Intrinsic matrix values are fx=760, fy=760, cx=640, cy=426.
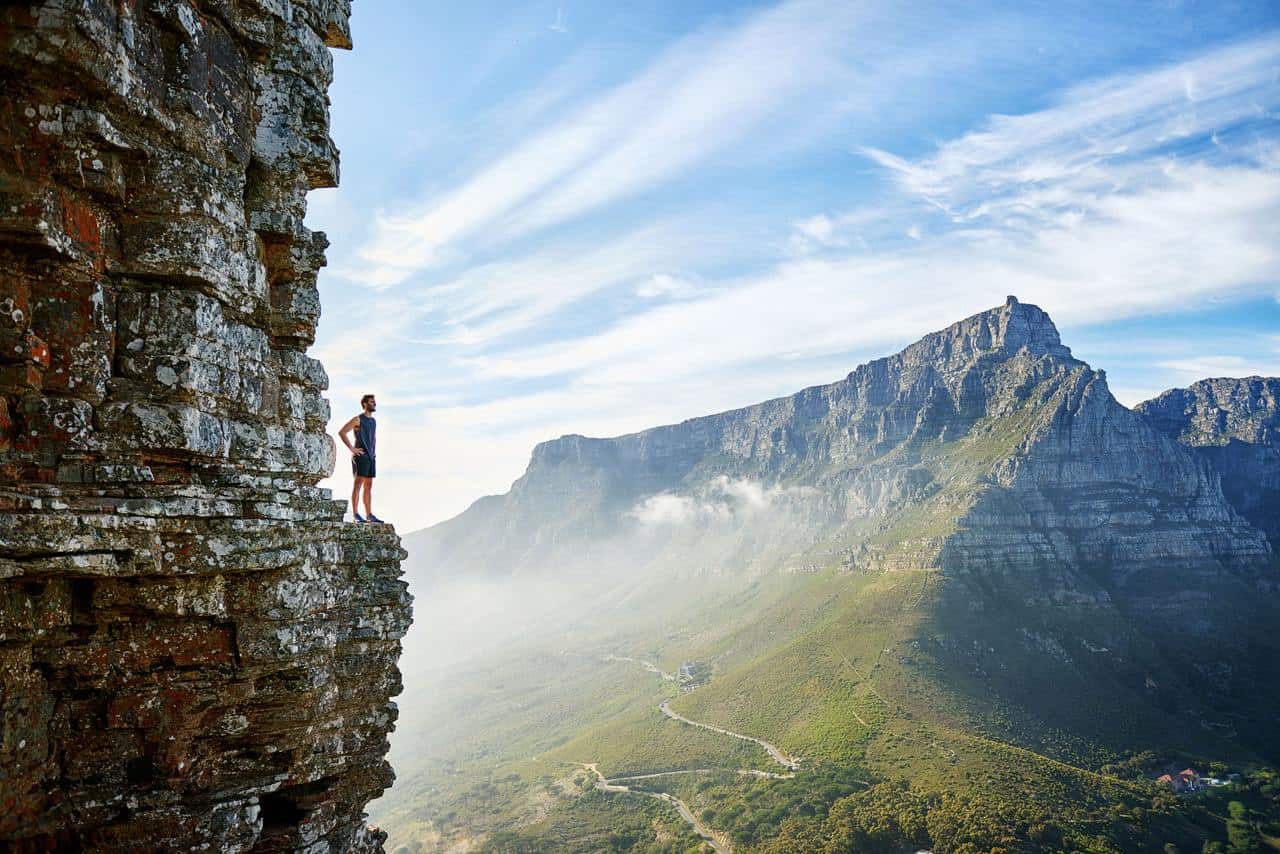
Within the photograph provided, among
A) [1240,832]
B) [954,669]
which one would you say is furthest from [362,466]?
[954,669]

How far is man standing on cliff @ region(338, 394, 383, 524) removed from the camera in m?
14.7

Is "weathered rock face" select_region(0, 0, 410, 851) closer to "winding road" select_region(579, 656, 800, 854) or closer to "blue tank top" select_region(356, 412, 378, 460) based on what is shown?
"blue tank top" select_region(356, 412, 378, 460)

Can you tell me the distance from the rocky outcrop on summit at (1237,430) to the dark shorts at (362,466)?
195m

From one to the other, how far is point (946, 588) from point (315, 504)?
11643 cm

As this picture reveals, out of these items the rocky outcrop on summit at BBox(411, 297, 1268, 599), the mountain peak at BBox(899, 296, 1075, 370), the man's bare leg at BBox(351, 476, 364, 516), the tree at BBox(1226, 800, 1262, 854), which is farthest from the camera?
the mountain peak at BBox(899, 296, 1075, 370)

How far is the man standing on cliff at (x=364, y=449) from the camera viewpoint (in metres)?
14.7

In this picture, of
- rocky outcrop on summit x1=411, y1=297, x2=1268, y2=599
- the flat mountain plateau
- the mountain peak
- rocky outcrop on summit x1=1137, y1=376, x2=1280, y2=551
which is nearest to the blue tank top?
the flat mountain plateau

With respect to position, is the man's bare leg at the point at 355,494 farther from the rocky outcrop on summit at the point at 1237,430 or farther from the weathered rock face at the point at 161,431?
the rocky outcrop on summit at the point at 1237,430

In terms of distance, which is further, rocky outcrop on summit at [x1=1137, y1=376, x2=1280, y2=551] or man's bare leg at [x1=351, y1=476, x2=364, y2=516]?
rocky outcrop on summit at [x1=1137, y1=376, x2=1280, y2=551]

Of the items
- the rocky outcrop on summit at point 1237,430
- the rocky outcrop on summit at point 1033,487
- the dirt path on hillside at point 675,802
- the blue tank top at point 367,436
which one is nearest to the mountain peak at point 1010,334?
the rocky outcrop on summit at point 1033,487

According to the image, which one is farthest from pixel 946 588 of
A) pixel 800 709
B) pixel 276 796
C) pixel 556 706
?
pixel 276 796

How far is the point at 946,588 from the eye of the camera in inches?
4439

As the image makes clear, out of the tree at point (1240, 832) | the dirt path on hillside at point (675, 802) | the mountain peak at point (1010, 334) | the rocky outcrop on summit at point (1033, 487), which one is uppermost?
the mountain peak at point (1010, 334)

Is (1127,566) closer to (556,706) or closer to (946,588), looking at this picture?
(946,588)
